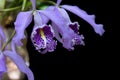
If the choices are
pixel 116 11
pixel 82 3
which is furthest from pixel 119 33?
pixel 82 3

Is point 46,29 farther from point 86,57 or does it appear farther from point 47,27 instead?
point 86,57

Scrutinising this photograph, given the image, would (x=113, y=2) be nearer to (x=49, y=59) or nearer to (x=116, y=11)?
(x=116, y=11)

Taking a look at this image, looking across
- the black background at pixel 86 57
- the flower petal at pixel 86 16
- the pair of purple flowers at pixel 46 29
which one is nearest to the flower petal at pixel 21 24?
the pair of purple flowers at pixel 46 29

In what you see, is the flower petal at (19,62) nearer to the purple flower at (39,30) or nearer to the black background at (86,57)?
the purple flower at (39,30)

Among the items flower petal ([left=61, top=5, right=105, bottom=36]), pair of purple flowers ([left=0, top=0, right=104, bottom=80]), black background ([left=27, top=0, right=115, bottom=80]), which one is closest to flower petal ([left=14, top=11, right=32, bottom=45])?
pair of purple flowers ([left=0, top=0, right=104, bottom=80])

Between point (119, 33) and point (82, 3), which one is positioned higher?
point (82, 3)

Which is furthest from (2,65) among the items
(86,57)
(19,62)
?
(86,57)
